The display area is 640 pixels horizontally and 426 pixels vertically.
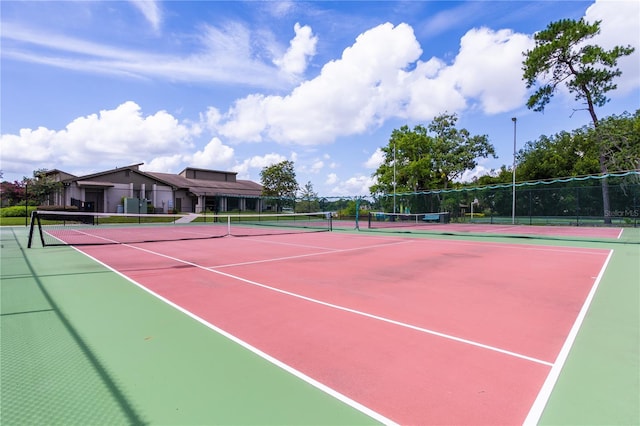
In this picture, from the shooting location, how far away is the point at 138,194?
119 feet

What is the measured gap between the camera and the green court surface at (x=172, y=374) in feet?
7.52

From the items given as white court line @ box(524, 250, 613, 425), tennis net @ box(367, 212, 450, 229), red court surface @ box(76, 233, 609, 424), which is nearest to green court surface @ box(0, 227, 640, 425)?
white court line @ box(524, 250, 613, 425)

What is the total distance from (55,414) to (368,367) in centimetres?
231

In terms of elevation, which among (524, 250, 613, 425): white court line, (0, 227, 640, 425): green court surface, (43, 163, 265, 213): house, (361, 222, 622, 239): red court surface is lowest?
(0, 227, 640, 425): green court surface

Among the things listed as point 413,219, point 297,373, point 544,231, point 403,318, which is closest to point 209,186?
point 413,219

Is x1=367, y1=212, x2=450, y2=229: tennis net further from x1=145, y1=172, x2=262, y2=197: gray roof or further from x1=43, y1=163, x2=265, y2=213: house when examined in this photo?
x1=145, y1=172, x2=262, y2=197: gray roof

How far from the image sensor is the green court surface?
90.2 inches

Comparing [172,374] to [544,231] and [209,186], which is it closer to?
[544,231]

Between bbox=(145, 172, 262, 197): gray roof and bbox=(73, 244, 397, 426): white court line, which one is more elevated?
bbox=(145, 172, 262, 197): gray roof

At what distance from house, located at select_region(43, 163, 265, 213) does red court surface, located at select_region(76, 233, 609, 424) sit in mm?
26284

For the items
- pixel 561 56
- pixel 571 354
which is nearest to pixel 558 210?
pixel 561 56

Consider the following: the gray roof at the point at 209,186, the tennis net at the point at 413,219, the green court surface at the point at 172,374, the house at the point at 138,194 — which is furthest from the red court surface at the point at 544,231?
the gray roof at the point at 209,186

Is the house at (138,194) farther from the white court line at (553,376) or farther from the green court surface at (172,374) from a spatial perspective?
the white court line at (553,376)

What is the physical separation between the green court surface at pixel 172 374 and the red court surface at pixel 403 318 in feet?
0.75
